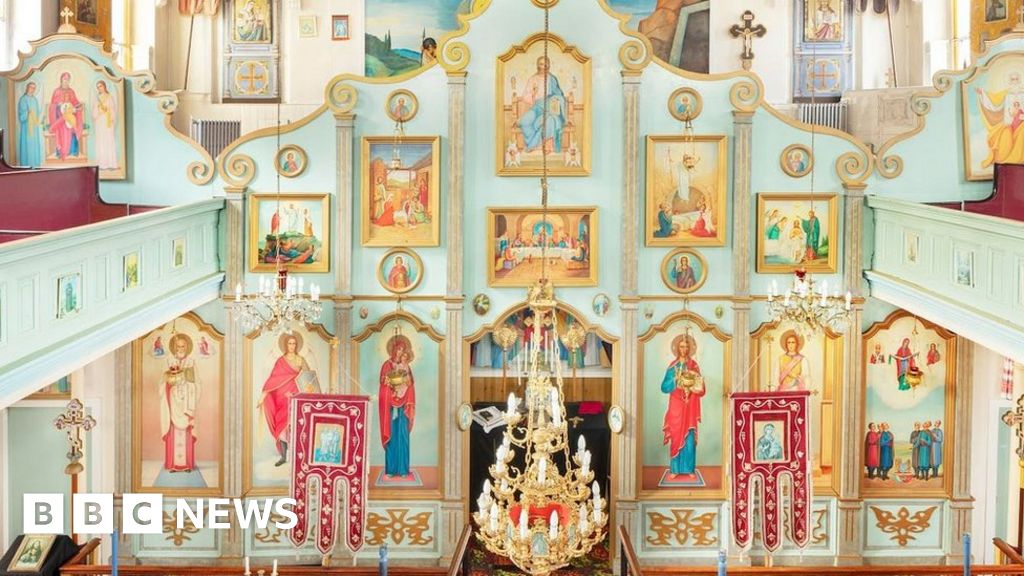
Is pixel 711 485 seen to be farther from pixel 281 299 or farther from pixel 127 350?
pixel 127 350

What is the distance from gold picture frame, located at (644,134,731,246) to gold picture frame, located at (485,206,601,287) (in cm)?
68

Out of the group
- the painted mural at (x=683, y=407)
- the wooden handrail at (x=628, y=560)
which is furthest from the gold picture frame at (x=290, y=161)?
the wooden handrail at (x=628, y=560)

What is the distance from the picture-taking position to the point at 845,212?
13.0 m

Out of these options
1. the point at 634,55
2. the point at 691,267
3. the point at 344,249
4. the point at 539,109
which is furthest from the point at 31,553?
the point at 634,55

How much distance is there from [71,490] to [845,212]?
368 inches

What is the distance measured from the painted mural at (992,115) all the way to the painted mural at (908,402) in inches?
75.1

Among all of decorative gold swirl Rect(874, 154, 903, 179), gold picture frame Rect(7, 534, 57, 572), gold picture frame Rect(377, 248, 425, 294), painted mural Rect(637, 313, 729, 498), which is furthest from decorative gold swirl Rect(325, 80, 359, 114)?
decorative gold swirl Rect(874, 154, 903, 179)

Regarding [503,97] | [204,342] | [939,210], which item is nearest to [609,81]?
[503,97]

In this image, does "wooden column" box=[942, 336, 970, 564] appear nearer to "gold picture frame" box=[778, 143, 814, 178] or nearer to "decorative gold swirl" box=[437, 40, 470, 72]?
"gold picture frame" box=[778, 143, 814, 178]

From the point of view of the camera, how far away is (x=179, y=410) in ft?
43.5

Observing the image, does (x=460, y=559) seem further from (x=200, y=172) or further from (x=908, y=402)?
(x=908, y=402)

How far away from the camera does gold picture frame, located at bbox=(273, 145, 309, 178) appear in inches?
512

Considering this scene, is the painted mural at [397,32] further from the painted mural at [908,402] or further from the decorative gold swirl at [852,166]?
the painted mural at [908,402]

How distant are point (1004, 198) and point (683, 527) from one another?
16.6 ft
